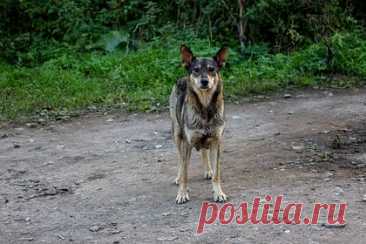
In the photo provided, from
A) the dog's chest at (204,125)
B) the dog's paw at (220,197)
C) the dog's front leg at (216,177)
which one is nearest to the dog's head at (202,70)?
the dog's chest at (204,125)

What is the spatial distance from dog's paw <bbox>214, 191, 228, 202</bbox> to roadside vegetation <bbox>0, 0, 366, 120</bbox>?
4.22 meters

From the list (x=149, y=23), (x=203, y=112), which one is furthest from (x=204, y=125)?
(x=149, y=23)

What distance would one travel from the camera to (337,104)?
9836mm

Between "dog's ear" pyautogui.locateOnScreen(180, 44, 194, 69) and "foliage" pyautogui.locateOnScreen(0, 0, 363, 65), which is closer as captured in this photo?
"dog's ear" pyautogui.locateOnScreen(180, 44, 194, 69)

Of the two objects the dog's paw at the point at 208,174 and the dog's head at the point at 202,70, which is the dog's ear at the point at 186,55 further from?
the dog's paw at the point at 208,174

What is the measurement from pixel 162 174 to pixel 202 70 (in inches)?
62.6

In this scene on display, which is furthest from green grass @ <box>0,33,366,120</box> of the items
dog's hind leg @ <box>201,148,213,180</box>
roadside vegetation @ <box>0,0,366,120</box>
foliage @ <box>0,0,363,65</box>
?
dog's hind leg @ <box>201,148,213,180</box>

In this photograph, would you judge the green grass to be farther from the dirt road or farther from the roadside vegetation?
the dirt road

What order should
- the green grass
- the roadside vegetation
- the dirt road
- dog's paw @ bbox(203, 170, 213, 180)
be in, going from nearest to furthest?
the dirt road → dog's paw @ bbox(203, 170, 213, 180) → the green grass → the roadside vegetation

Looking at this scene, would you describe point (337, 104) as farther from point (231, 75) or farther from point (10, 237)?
point (10, 237)

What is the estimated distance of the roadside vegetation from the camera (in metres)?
11.0

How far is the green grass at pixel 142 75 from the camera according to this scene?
1071cm

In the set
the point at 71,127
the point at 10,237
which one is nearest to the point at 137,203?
the point at 10,237

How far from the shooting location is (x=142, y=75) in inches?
463
